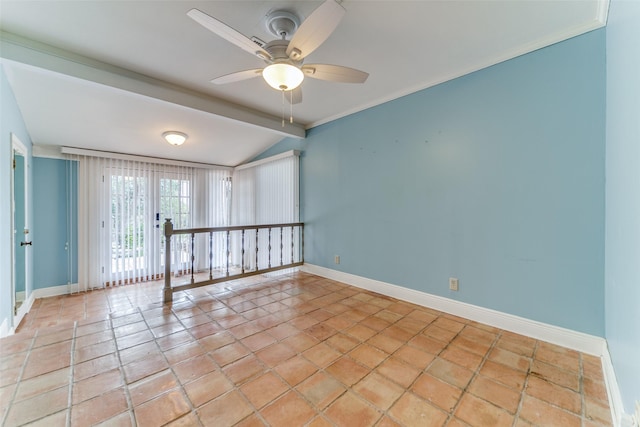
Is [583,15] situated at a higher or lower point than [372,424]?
higher

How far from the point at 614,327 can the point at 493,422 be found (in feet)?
3.51

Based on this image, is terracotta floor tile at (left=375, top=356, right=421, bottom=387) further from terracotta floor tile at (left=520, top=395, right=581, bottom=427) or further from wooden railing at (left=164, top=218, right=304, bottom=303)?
wooden railing at (left=164, top=218, right=304, bottom=303)

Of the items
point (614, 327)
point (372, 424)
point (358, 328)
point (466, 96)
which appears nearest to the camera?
point (372, 424)

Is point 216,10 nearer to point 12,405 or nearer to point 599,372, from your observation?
point 12,405

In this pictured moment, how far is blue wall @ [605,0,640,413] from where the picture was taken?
1147 mm

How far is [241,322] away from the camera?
2.43m

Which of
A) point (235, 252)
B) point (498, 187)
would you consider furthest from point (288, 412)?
point (235, 252)

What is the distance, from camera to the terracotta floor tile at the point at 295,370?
162 centimetres

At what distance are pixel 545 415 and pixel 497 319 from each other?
109 cm

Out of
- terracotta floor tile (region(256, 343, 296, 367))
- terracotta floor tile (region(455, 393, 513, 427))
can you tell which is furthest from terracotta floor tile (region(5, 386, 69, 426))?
terracotta floor tile (region(455, 393, 513, 427))

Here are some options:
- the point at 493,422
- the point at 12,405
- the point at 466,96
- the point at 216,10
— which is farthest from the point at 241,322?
the point at 466,96

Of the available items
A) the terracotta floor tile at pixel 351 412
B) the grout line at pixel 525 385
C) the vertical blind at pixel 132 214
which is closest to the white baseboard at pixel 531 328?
the grout line at pixel 525 385

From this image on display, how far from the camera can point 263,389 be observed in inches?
60.2

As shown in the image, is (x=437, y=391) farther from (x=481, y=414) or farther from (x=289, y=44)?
(x=289, y=44)
